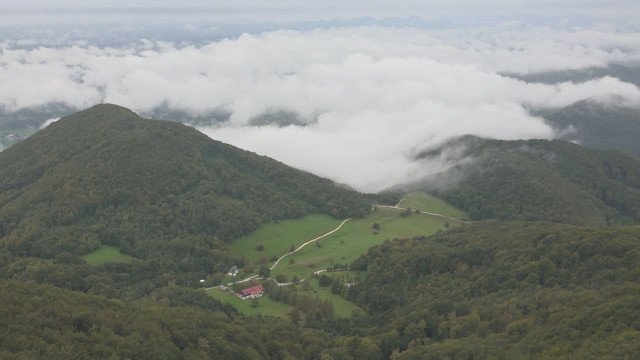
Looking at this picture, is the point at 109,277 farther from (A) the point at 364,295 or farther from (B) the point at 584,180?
(B) the point at 584,180

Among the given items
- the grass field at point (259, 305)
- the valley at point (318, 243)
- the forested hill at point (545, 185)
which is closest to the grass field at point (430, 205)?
the valley at point (318, 243)

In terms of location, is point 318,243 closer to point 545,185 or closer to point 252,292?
point 252,292

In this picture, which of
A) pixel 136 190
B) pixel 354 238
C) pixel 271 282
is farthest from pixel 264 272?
pixel 136 190

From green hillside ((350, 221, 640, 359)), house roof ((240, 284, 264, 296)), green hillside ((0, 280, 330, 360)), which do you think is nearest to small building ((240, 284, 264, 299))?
house roof ((240, 284, 264, 296))

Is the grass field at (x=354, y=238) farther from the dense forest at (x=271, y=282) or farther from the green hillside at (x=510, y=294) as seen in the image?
the green hillside at (x=510, y=294)

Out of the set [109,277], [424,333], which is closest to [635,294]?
[424,333]

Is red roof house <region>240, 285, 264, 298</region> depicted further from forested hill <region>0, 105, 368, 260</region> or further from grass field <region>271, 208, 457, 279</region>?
forested hill <region>0, 105, 368, 260</region>
